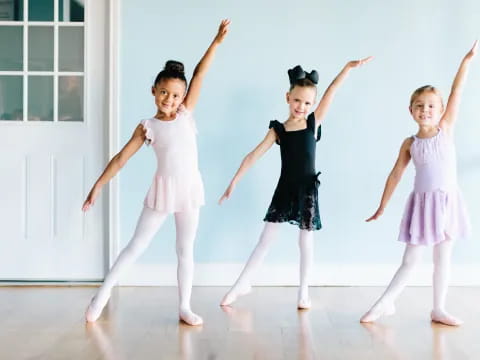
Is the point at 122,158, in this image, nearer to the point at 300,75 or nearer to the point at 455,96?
the point at 300,75

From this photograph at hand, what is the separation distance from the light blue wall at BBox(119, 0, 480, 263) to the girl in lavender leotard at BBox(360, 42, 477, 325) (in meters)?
0.69

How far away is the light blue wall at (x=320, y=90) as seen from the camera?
3.51m

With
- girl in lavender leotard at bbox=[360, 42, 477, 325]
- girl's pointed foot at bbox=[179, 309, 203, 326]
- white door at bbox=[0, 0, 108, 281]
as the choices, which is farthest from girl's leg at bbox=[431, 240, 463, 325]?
white door at bbox=[0, 0, 108, 281]

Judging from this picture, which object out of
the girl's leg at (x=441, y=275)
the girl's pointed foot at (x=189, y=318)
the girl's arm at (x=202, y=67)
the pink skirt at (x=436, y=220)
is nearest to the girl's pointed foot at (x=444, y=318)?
the girl's leg at (x=441, y=275)

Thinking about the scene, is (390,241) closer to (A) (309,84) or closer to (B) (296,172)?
(B) (296,172)

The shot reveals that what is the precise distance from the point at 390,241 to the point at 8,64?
92.1 inches

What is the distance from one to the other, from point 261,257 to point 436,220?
33.3 inches

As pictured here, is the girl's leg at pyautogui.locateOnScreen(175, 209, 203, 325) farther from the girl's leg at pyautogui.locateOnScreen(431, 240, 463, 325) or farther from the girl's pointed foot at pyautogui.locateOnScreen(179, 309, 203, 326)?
the girl's leg at pyautogui.locateOnScreen(431, 240, 463, 325)

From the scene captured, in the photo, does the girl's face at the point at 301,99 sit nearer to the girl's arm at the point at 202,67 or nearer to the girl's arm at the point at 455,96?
the girl's arm at the point at 202,67

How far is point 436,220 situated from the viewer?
108 inches

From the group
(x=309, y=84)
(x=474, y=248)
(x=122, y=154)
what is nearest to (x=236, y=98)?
(x=309, y=84)

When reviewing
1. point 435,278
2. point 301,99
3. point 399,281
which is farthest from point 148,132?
point 435,278

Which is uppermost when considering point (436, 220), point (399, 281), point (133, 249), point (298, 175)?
point (298, 175)

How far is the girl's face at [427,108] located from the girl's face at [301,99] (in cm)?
48
